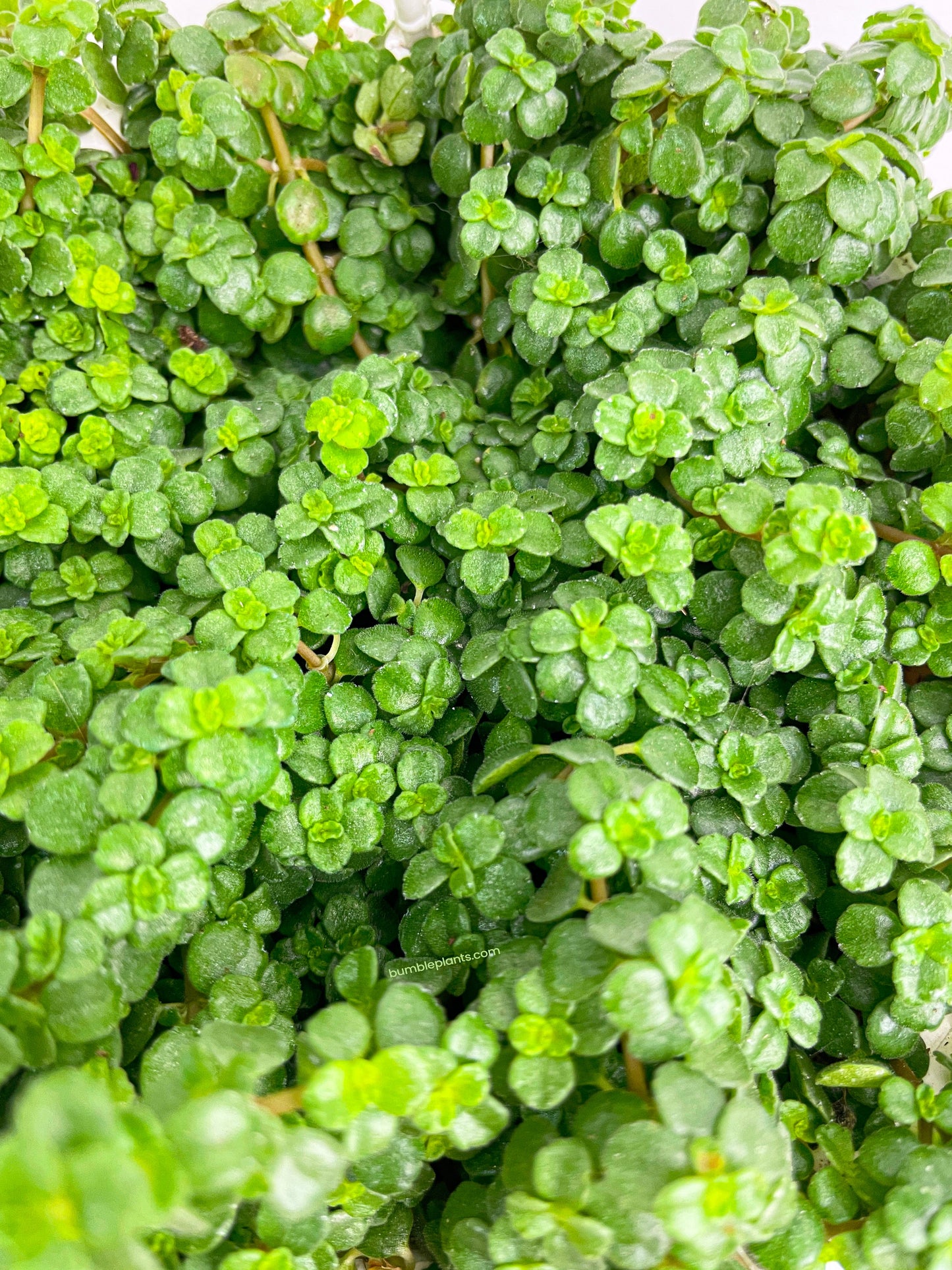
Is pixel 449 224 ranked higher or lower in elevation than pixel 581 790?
higher

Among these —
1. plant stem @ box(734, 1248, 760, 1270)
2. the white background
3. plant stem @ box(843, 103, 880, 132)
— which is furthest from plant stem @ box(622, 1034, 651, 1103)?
the white background

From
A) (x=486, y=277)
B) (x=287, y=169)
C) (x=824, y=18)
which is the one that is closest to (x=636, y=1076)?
(x=486, y=277)

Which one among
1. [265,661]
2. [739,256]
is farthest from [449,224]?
[265,661]

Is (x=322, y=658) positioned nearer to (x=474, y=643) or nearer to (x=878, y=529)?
Result: (x=474, y=643)

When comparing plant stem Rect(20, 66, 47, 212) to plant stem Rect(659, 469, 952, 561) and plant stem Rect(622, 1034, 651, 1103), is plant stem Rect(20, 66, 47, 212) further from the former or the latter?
plant stem Rect(622, 1034, 651, 1103)

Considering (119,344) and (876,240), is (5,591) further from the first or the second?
(876,240)

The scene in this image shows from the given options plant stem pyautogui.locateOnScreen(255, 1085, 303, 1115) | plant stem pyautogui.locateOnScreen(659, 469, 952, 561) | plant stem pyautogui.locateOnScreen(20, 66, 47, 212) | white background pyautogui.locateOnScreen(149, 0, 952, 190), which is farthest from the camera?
white background pyautogui.locateOnScreen(149, 0, 952, 190)

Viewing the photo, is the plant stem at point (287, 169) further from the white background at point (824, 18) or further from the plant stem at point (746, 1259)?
the plant stem at point (746, 1259)
